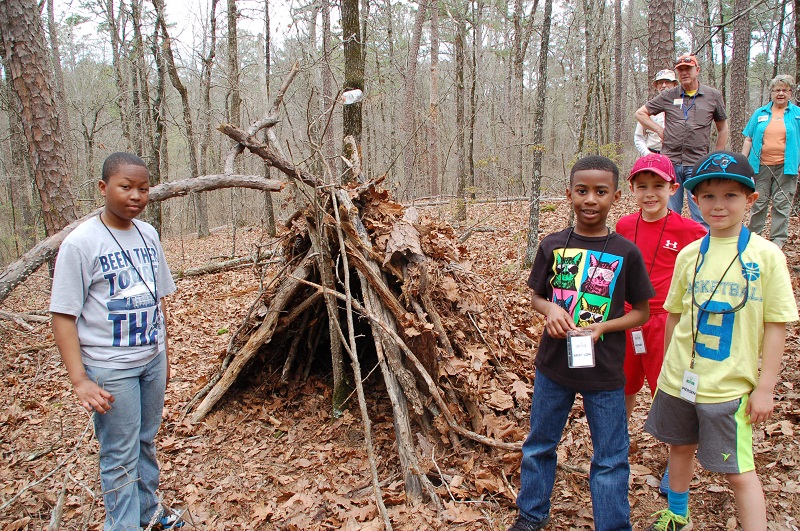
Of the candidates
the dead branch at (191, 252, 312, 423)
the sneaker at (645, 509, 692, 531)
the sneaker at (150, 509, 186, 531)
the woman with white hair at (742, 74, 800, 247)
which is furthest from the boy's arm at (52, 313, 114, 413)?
the woman with white hair at (742, 74, 800, 247)

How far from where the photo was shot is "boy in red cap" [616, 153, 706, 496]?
2.78 m

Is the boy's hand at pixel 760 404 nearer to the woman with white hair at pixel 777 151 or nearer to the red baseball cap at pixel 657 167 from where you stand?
the red baseball cap at pixel 657 167

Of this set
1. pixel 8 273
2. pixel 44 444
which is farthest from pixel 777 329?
pixel 44 444

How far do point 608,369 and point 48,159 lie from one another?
7.03 meters

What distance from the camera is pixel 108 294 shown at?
8.43ft

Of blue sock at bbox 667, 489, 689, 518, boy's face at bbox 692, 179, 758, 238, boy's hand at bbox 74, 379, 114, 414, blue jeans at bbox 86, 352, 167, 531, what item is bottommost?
blue sock at bbox 667, 489, 689, 518

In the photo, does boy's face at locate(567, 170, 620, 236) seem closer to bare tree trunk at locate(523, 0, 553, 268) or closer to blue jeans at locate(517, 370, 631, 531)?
blue jeans at locate(517, 370, 631, 531)

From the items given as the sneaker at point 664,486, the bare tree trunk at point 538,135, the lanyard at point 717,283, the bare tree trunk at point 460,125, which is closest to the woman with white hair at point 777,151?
the bare tree trunk at point 538,135

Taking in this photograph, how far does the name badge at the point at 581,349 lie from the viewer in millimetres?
2256

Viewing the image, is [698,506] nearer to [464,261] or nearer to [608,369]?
[608,369]

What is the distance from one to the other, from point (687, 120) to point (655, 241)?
2.56 metres

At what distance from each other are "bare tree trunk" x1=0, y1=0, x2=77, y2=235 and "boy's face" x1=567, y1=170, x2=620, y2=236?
6.57 meters

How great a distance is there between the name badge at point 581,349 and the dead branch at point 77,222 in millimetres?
2777

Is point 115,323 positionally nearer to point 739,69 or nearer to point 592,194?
point 592,194
